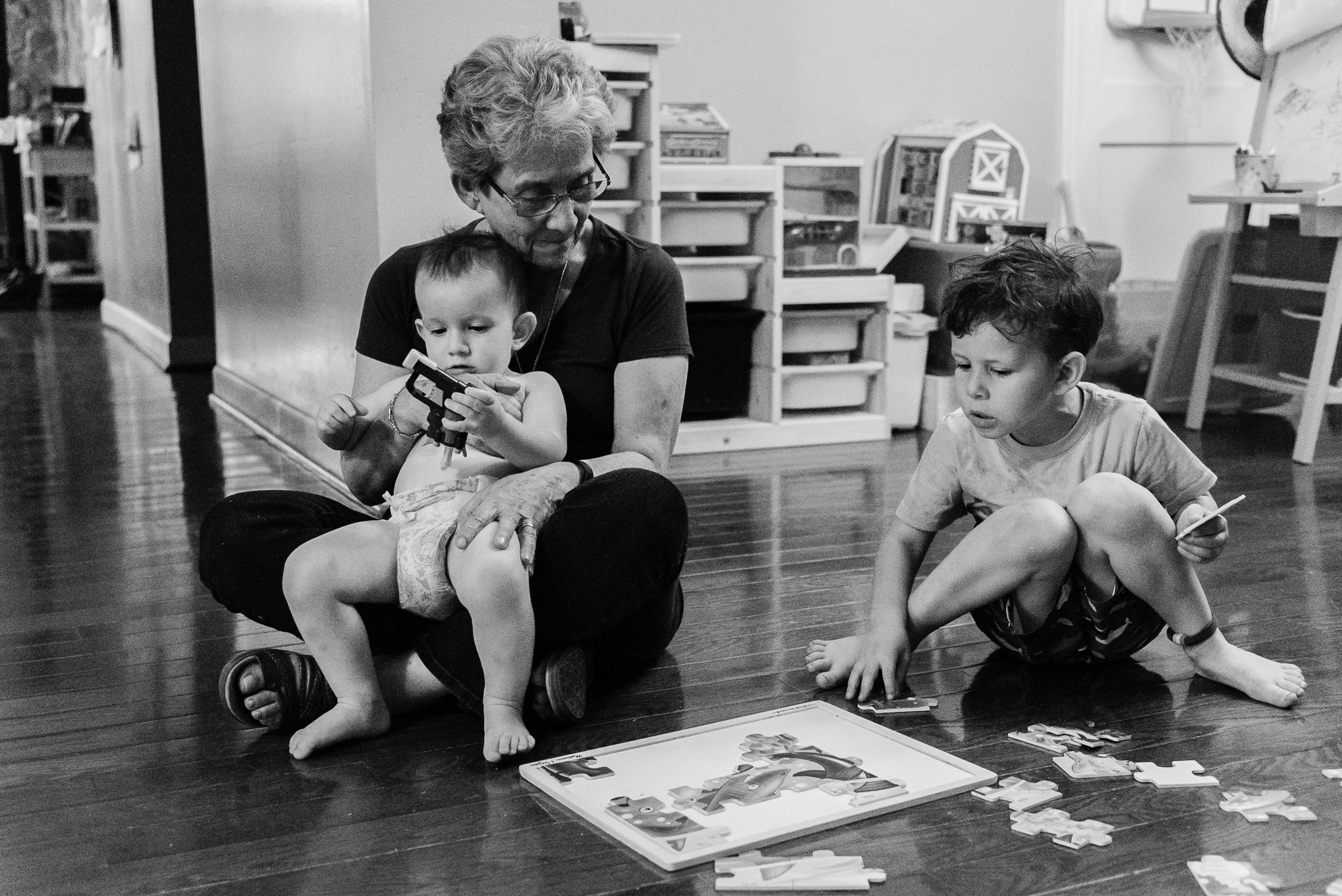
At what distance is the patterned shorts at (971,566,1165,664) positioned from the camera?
172 centimetres

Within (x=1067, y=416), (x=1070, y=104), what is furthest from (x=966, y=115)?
(x=1067, y=416)

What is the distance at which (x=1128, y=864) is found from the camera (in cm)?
125

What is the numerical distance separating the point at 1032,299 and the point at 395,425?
Result: 0.78 meters

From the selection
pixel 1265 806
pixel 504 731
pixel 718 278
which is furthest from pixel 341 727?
pixel 718 278

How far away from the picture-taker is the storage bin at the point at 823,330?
3896 millimetres

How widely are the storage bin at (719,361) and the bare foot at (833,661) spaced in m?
1.97

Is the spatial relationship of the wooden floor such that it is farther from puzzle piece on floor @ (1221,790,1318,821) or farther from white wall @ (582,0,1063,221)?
white wall @ (582,0,1063,221)

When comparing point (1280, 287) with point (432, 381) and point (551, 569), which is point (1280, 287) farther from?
point (432, 381)

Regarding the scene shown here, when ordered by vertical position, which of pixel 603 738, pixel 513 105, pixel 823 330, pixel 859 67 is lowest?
pixel 603 738

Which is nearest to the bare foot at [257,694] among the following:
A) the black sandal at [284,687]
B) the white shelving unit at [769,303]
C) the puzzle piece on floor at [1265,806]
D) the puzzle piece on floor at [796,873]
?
the black sandal at [284,687]

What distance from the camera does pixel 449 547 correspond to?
158cm

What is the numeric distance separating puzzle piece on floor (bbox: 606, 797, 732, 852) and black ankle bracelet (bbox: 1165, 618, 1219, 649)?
744 mm

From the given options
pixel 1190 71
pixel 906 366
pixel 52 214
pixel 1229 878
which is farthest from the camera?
pixel 52 214


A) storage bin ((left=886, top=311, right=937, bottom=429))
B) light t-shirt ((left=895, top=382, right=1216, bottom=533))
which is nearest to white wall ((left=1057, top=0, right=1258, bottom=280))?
storage bin ((left=886, top=311, right=937, bottom=429))
